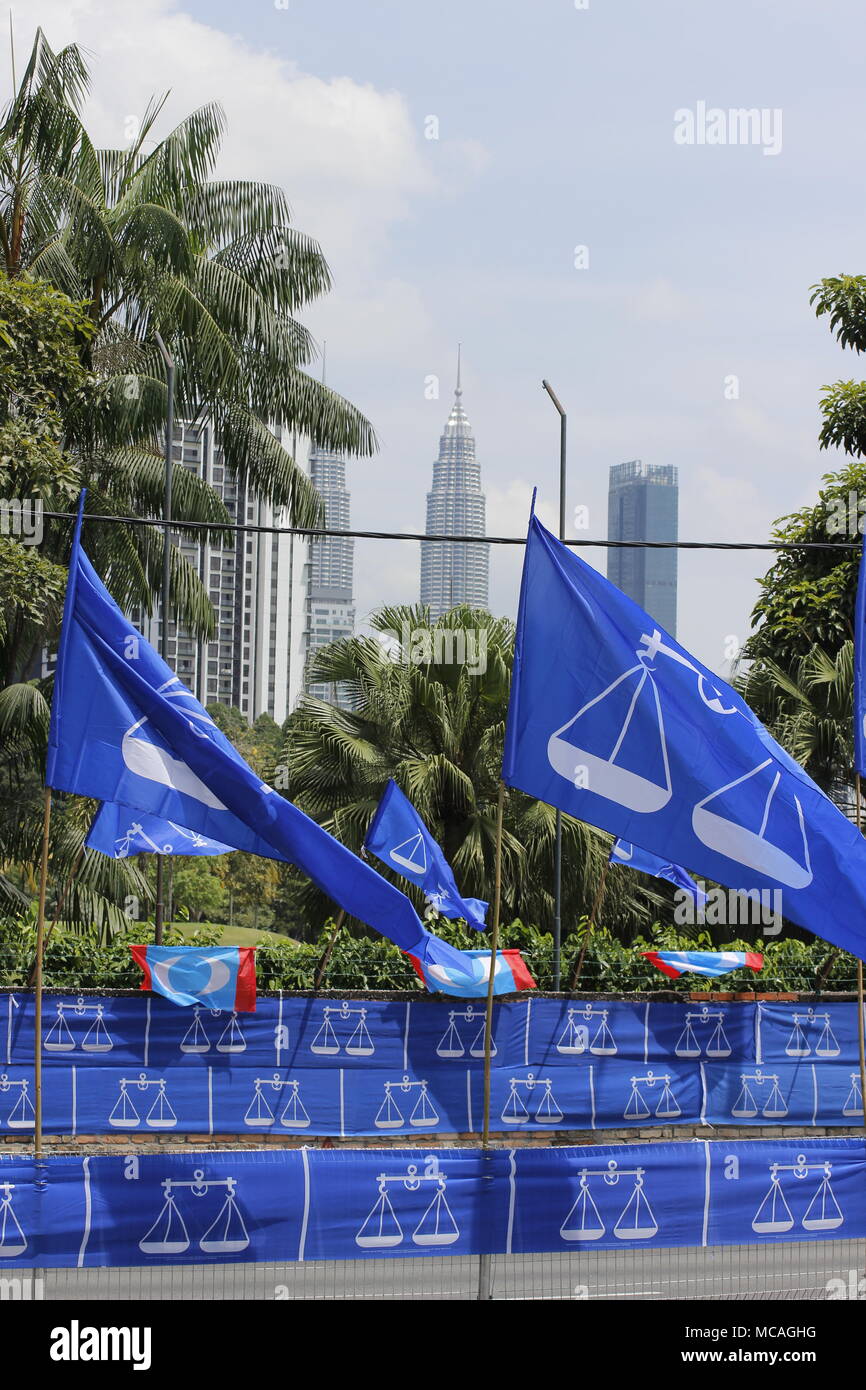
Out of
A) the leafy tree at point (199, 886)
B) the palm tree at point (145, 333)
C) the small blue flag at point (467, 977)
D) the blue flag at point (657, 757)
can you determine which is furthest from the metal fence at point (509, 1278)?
the leafy tree at point (199, 886)

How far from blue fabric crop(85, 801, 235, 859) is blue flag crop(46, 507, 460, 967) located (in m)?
3.89

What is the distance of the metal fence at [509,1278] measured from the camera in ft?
28.2

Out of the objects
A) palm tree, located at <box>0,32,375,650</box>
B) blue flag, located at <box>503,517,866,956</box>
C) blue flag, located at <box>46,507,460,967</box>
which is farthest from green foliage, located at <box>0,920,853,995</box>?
palm tree, located at <box>0,32,375,650</box>

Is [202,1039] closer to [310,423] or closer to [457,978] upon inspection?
[457,978]

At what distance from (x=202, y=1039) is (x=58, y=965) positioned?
275cm

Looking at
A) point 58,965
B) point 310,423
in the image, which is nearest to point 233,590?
point 310,423

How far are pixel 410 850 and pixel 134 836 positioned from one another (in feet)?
9.69

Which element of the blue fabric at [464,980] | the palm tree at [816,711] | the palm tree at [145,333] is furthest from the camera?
the palm tree at [145,333]

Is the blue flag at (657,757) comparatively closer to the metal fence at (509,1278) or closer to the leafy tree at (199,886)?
the metal fence at (509,1278)

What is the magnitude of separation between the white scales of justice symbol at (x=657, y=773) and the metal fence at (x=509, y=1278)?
2.79m

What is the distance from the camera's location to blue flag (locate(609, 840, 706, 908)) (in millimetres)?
14938

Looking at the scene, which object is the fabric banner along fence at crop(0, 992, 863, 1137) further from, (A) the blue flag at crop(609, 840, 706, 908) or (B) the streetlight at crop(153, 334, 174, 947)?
(B) the streetlight at crop(153, 334, 174, 947)

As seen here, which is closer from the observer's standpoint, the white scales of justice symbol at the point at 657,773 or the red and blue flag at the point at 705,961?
the white scales of justice symbol at the point at 657,773
